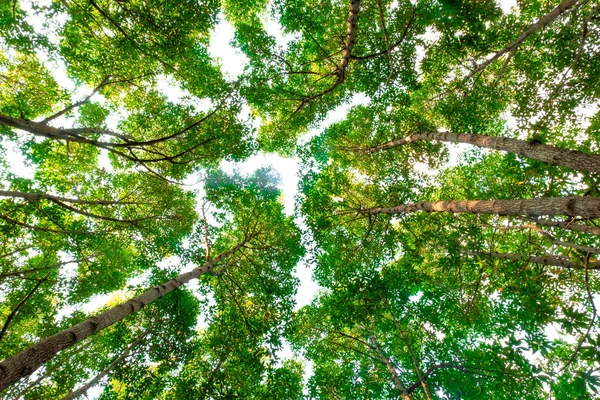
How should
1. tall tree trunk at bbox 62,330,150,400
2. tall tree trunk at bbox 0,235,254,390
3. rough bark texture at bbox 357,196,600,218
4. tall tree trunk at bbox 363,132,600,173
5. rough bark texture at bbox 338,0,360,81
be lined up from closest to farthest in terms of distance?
tall tree trunk at bbox 0,235,254,390
rough bark texture at bbox 357,196,600,218
tall tree trunk at bbox 363,132,600,173
rough bark texture at bbox 338,0,360,81
tall tree trunk at bbox 62,330,150,400

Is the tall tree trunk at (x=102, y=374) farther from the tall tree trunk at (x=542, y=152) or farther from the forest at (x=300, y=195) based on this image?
the tall tree trunk at (x=542, y=152)

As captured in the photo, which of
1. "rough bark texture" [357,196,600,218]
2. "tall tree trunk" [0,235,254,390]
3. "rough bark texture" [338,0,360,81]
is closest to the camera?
"tall tree trunk" [0,235,254,390]

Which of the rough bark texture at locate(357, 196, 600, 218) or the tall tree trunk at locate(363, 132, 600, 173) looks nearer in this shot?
the rough bark texture at locate(357, 196, 600, 218)

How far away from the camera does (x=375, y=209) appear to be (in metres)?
7.70

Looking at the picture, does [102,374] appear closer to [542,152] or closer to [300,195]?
[300,195]

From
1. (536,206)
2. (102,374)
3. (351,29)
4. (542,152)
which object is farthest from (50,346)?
(351,29)

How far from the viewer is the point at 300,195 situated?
927cm

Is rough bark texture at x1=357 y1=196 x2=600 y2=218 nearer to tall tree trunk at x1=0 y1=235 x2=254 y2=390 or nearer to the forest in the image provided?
the forest

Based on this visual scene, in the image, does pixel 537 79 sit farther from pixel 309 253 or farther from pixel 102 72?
pixel 102 72

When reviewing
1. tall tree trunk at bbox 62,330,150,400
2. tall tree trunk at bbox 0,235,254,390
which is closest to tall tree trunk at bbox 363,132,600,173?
tall tree trunk at bbox 0,235,254,390

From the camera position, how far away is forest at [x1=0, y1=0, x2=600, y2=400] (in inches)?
230

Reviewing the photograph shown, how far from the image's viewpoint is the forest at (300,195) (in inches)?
230

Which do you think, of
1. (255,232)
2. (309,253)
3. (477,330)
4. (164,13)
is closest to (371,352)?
(477,330)

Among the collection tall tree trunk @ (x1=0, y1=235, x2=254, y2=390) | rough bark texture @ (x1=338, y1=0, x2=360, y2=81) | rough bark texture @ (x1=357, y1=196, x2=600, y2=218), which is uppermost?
rough bark texture @ (x1=338, y1=0, x2=360, y2=81)
